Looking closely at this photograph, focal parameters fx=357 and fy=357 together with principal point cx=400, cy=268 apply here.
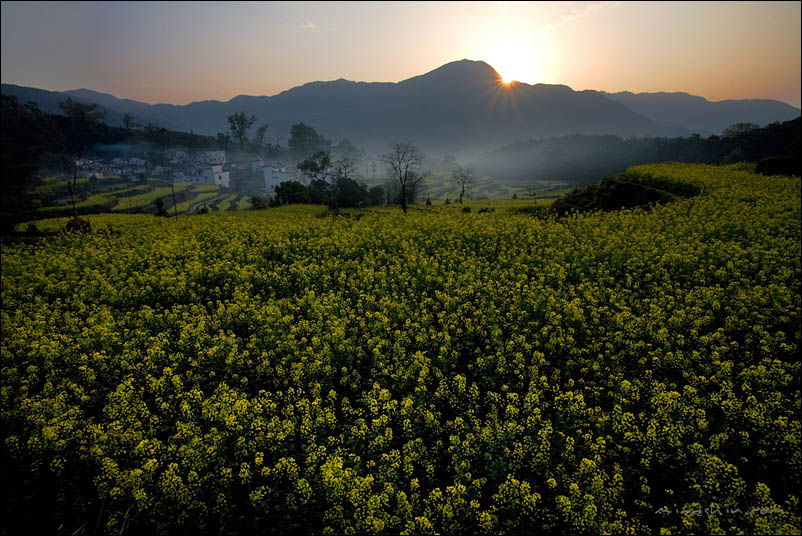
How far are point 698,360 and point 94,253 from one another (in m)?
26.4

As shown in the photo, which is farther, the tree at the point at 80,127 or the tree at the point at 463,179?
the tree at the point at 80,127

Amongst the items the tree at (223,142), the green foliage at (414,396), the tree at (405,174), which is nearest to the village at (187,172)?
the tree at (223,142)

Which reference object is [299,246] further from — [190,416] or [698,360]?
[698,360]

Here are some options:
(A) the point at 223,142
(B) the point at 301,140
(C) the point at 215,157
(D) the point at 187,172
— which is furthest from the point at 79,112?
(B) the point at 301,140

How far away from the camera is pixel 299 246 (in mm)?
20672

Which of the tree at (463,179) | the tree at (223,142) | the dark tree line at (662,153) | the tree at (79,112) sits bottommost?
the tree at (463,179)

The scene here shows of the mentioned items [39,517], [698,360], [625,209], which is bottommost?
[39,517]

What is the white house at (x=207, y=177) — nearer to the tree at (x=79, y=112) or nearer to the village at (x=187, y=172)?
the village at (x=187, y=172)

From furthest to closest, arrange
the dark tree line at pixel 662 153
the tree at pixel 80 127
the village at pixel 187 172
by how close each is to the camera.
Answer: the tree at pixel 80 127 → the village at pixel 187 172 → the dark tree line at pixel 662 153

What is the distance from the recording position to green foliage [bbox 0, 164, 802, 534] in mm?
6184

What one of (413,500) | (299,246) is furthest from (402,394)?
(299,246)

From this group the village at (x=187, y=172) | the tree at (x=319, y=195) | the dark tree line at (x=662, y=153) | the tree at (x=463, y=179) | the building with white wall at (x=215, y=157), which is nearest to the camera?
the tree at (x=319, y=195)

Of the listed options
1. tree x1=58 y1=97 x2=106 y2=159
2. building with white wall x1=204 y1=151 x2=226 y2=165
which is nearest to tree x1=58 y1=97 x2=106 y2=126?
tree x1=58 y1=97 x2=106 y2=159

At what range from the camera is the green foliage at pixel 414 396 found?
6184 millimetres
